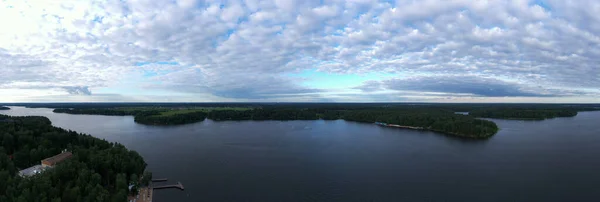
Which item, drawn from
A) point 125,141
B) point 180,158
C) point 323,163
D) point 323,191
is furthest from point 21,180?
point 125,141

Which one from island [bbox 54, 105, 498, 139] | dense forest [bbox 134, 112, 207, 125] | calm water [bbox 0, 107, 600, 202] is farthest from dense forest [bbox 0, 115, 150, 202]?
island [bbox 54, 105, 498, 139]

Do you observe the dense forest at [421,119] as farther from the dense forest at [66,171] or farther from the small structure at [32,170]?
the small structure at [32,170]

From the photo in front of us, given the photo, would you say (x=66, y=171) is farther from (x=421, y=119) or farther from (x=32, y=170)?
(x=421, y=119)

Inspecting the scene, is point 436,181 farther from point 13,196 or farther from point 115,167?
point 13,196

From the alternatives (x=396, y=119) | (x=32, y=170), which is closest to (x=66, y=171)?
(x=32, y=170)

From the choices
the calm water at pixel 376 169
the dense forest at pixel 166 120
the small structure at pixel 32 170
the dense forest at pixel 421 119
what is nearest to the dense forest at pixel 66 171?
the small structure at pixel 32 170
